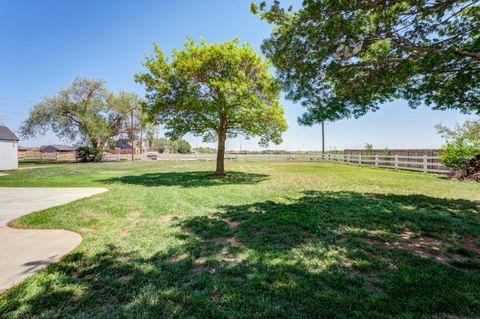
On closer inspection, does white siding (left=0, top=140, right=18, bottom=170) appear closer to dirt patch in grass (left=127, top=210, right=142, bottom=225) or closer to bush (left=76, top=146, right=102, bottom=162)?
bush (left=76, top=146, right=102, bottom=162)

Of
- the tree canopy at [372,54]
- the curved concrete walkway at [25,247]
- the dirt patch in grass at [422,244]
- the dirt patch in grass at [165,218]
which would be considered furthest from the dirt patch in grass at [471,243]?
the curved concrete walkway at [25,247]

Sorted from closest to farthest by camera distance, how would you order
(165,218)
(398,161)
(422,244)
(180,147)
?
1. (422,244)
2. (165,218)
3. (398,161)
4. (180,147)

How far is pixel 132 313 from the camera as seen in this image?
218cm

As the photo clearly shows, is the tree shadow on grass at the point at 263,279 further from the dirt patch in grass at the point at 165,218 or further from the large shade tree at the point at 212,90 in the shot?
the large shade tree at the point at 212,90

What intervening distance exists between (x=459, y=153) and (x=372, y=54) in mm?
10562

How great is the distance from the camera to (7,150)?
64.6 feet

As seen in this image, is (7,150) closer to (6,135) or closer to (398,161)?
(6,135)

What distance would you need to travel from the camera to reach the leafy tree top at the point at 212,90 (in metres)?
11.8

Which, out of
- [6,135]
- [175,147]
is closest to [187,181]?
[6,135]

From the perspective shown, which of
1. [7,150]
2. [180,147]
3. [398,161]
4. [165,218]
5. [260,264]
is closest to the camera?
[260,264]

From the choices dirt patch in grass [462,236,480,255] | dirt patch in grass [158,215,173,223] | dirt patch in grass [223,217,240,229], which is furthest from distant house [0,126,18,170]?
dirt patch in grass [462,236,480,255]

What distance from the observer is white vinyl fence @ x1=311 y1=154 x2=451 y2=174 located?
47.4 ft

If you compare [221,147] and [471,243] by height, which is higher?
[221,147]

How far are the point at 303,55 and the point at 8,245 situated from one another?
7.09 m
